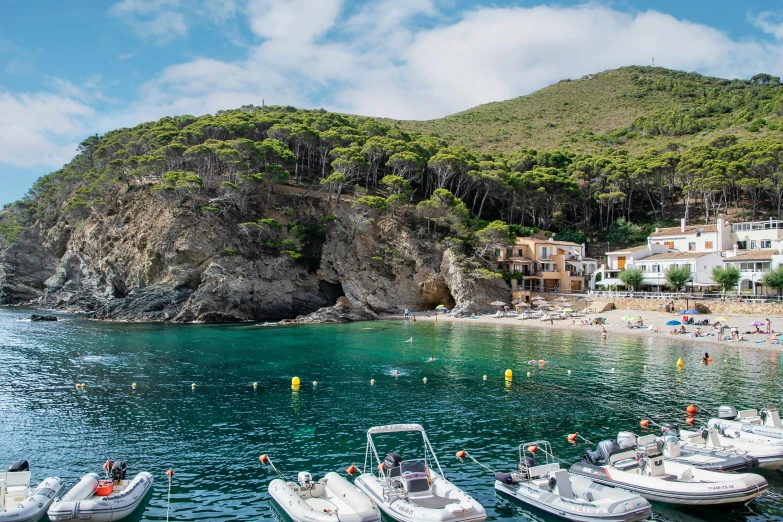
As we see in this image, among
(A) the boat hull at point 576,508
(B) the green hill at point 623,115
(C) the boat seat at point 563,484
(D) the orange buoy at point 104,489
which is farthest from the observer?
(B) the green hill at point 623,115

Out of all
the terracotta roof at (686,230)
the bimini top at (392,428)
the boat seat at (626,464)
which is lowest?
the boat seat at (626,464)

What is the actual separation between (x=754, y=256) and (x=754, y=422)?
50.2m

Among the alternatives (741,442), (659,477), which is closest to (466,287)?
(741,442)

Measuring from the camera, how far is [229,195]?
7119cm

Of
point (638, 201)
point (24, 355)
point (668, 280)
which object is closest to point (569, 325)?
point (668, 280)

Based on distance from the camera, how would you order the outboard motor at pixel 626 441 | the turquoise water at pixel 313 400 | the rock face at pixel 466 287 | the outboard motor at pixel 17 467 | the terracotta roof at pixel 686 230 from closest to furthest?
1. the outboard motor at pixel 17 467
2. the turquoise water at pixel 313 400
3. the outboard motor at pixel 626 441
4. the rock face at pixel 466 287
5. the terracotta roof at pixel 686 230

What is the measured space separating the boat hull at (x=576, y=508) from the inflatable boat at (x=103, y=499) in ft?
36.9

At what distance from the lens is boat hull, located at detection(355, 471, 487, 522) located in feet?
46.0

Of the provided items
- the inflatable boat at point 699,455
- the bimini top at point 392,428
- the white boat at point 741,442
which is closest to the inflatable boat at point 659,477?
the inflatable boat at point 699,455

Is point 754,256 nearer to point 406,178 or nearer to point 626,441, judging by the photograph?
point 406,178

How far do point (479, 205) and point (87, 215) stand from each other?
214 feet

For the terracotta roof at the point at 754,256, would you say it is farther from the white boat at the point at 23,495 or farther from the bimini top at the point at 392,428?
the white boat at the point at 23,495

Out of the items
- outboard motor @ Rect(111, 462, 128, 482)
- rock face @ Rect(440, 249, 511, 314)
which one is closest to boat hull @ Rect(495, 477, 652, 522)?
outboard motor @ Rect(111, 462, 128, 482)

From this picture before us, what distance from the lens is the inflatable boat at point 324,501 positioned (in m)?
14.0
